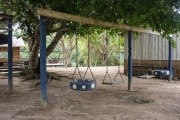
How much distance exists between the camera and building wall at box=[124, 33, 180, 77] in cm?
1658

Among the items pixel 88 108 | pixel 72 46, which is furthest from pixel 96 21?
pixel 72 46

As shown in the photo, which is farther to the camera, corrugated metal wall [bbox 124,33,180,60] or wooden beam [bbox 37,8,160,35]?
corrugated metal wall [bbox 124,33,180,60]

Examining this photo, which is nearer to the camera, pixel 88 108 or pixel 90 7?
pixel 88 108

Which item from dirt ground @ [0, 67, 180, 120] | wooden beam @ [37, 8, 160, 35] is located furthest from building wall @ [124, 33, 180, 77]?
wooden beam @ [37, 8, 160, 35]

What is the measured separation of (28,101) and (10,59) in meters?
2.22

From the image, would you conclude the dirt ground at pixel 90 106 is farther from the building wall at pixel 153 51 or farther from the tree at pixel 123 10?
the building wall at pixel 153 51

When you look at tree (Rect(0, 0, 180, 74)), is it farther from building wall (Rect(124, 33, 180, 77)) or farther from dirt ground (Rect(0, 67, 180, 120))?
building wall (Rect(124, 33, 180, 77))

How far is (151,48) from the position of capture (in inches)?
708

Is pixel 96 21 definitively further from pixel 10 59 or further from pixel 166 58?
pixel 166 58

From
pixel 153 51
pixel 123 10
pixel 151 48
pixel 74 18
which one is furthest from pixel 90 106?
pixel 151 48

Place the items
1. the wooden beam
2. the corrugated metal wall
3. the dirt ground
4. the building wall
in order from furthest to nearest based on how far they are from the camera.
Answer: the corrugated metal wall
the building wall
the wooden beam
the dirt ground

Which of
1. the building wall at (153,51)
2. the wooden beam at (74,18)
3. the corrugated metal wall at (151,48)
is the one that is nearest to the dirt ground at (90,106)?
the wooden beam at (74,18)

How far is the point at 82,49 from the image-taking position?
35.0 m

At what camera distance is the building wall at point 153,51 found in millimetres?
16578
